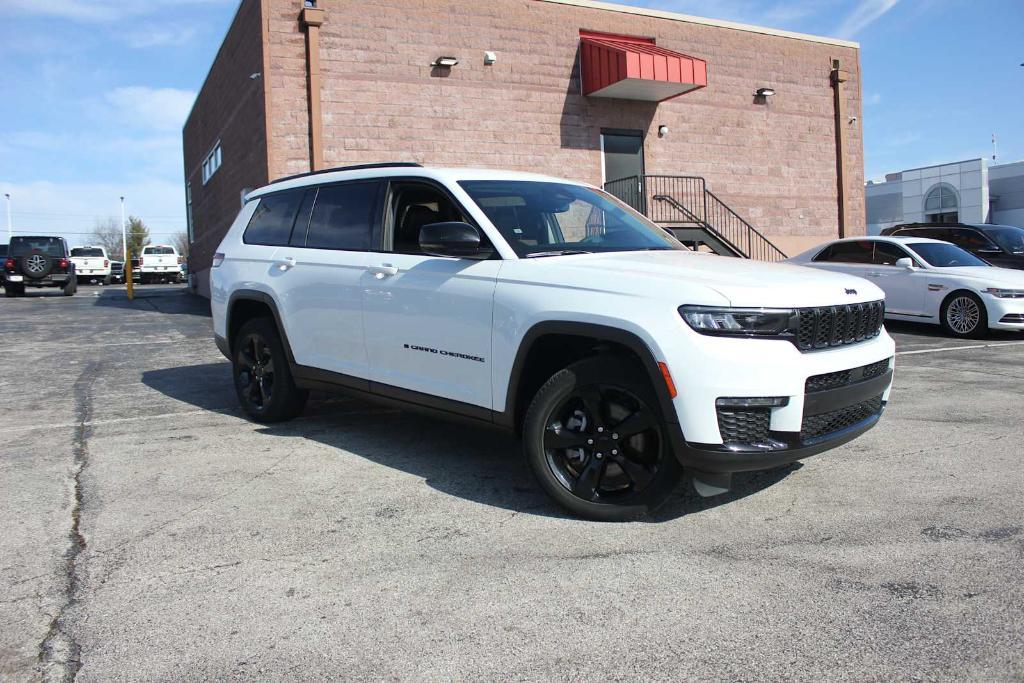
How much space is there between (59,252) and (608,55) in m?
19.5

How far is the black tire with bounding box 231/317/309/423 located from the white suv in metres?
0.08

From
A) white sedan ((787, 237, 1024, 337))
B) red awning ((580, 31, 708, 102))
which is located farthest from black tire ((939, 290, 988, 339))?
red awning ((580, 31, 708, 102))

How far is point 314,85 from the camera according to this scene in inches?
603

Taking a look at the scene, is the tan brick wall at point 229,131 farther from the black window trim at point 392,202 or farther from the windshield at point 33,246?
the black window trim at point 392,202

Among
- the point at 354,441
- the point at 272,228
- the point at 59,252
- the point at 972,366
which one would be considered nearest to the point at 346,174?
the point at 272,228

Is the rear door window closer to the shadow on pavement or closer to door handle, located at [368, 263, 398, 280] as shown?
door handle, located at [368, 263, 398, 280]

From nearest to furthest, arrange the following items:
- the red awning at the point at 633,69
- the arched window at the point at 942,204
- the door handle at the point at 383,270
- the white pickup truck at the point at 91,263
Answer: the door handle at the point at 383,270, the red awning at the point at 633,69, the white pickup truck at the point at 91,263, the arched window at the point at 942,204

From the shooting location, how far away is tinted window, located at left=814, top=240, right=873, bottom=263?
12914mm

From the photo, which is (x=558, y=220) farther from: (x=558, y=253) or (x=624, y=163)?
(x=624, y=163)

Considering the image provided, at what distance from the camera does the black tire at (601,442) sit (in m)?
3.82

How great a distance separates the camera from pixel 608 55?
56.1 ft

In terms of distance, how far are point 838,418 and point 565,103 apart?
14995 millimetres

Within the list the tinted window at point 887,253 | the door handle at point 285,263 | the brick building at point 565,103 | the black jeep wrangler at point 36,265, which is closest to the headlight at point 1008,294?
the tinted window at point 887,253

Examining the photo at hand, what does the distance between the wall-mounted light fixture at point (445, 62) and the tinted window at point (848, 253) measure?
7939 millimetres
